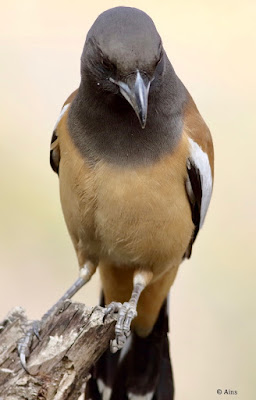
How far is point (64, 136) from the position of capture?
9.38m

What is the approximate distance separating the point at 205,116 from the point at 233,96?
53cm

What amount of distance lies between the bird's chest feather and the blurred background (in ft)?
5.53

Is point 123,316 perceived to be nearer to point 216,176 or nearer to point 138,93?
point 138,93

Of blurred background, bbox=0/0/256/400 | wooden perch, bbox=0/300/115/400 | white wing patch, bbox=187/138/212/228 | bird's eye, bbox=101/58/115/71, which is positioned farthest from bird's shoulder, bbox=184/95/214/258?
blurred background, bbox=0/0/256/400

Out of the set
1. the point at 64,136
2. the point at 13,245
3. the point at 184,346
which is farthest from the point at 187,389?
the point at 64,136

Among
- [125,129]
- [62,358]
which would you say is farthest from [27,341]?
[125,129]

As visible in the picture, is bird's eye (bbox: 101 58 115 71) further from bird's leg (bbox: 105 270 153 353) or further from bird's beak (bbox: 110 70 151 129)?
bird's leg (bbox: 105 270 153 353)

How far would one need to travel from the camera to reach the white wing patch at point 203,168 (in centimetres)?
922

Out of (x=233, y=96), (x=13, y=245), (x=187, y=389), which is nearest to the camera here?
(x=187, y=389)

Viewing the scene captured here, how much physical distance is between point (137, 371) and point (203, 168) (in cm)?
202

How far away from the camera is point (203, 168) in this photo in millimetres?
9320

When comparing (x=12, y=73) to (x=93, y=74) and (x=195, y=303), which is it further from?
(x=93, y=74)

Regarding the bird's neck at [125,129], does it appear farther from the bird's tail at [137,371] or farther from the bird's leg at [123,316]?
the bird's tail at [137,371]

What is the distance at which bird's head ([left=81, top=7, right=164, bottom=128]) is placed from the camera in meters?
8.37
